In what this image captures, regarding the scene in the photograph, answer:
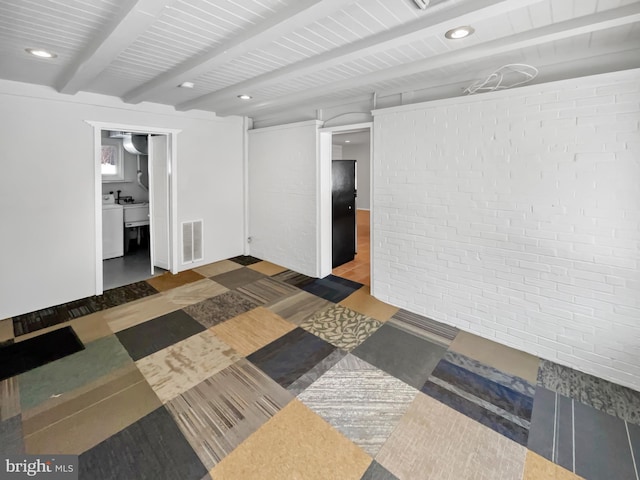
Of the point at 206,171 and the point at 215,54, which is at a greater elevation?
the point at 215,54

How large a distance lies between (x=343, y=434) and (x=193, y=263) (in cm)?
399

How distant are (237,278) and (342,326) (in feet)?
6.77

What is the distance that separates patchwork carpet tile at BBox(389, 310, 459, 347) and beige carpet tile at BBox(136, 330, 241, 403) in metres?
1.71

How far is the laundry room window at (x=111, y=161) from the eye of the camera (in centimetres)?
617

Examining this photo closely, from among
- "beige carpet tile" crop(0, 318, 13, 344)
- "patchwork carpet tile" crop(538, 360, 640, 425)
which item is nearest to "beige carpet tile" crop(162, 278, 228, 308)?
"beige carpet tile" crop(0, 318, 13, 344)

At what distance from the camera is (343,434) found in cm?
197

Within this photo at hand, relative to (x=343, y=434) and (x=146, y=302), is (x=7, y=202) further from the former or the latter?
(x=343, y=434)

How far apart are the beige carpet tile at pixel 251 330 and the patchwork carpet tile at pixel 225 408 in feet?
1.22

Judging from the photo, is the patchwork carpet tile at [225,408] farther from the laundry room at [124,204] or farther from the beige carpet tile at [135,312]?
the laundry room at [124,204]

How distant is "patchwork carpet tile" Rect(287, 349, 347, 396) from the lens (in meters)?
2.38

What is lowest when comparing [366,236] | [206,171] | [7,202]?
[366,236]

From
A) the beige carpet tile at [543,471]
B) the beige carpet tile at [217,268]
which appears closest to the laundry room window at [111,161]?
the beige carpet tile at [217,268]

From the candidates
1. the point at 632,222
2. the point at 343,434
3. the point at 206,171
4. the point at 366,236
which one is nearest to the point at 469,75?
the point at 632,222

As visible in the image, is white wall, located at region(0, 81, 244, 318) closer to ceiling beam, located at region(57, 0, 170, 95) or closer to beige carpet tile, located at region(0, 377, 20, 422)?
ceiling beam, located at region(57, 0, 170, 95)
